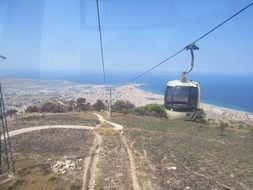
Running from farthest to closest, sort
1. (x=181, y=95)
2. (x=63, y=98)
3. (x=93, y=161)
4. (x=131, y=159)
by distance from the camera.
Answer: (x=63, y=98) < (x=131, y=159) < (x=93, y=161) < (x=181, y=95)

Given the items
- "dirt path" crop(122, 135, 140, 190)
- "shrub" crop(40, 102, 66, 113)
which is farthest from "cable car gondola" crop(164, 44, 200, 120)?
"shrub" crop(40, 102, 66, 113)

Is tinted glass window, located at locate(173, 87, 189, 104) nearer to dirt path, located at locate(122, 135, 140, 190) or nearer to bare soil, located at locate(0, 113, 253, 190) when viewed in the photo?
bare soil, located at locate(0, 113, 253, 190)

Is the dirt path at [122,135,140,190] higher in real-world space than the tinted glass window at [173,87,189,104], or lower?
lower

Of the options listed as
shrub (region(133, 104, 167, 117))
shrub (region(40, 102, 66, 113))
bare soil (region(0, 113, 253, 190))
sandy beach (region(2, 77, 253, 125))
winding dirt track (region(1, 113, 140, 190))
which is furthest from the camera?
sandy beach (region(2, 77, 253, 125))

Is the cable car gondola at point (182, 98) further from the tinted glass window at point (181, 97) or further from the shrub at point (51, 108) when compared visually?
the shrub at point (51, 108)

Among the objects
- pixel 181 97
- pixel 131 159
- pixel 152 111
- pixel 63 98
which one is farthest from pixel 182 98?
pixel 63 98

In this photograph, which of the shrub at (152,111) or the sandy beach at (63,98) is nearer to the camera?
the shrub at (152,111)

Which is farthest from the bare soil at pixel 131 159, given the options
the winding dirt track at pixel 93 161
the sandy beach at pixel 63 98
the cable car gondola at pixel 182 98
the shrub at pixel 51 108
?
the sandy beach at pixel 63 98

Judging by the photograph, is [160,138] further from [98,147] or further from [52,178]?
[52,178]

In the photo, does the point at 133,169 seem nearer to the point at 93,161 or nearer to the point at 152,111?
the point at 93,161
